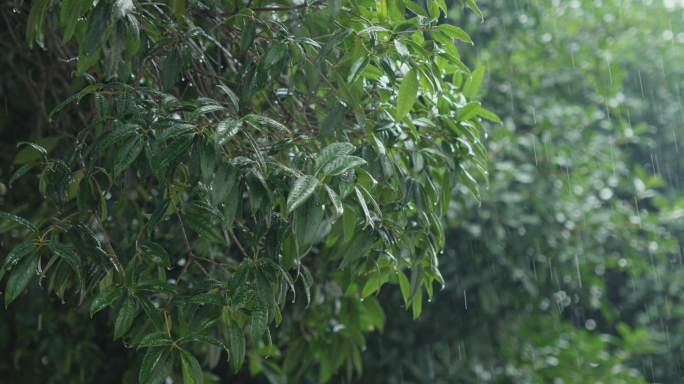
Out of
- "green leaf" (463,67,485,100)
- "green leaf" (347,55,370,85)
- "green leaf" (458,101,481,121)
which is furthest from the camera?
"green leaf" (463,67,485,100)

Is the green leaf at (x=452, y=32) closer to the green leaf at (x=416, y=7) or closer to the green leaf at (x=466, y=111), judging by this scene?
the green leaf at (x=416, y=7)

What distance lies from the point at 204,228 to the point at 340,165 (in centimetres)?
33

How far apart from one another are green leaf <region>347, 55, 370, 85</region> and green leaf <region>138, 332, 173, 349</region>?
0.55m

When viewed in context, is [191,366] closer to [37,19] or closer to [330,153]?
[330,153]

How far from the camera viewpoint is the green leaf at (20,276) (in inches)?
38.4

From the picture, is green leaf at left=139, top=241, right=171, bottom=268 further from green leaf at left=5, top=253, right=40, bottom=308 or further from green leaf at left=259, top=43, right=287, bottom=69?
green leaf at left=259, top=43, right=287, bottom=69

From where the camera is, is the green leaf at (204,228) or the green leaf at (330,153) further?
the green leaf at (204,228)

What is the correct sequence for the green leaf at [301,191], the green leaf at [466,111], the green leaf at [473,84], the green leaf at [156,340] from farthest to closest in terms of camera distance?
1. the green leaf at [473,84]
2. the green leaf at [466,111]
3. the green leaf at [156,340]
4. the green leaf at [301,191]

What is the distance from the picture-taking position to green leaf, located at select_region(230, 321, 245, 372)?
1.02 m

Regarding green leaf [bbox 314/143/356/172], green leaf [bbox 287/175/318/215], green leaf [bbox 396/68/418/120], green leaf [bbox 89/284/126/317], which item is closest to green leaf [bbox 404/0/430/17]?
green leaf [bbox 396/68/418/120]

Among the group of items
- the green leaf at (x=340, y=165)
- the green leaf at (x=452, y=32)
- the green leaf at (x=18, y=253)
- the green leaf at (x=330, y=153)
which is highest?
the green leaf at (x=452, y=32)

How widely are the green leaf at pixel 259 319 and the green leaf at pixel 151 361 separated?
0.16 m

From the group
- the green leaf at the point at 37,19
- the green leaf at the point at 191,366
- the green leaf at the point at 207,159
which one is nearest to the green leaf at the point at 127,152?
the green leaf at the point at 207,159

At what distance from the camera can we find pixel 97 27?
3.15 feet
